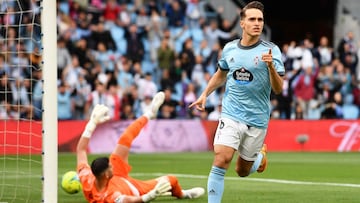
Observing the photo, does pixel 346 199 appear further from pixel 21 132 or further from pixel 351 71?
pixel 351 71

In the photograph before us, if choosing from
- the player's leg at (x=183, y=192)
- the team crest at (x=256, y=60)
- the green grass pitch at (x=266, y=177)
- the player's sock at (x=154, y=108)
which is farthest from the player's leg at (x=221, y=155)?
the player's sock at (x=154, y=108)

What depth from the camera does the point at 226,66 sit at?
1098cm

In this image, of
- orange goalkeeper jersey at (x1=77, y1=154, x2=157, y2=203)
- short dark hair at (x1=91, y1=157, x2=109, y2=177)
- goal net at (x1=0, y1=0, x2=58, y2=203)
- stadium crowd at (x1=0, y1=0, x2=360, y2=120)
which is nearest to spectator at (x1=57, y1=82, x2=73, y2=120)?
stadium crowd at (x1=0, y1=0, x2=360, y2=120)

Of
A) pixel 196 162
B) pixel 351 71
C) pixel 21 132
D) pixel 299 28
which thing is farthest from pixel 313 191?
pixel 299 28

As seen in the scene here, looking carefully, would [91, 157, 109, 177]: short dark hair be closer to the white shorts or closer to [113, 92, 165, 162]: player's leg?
[113, 92, 165, 162]: player's leg

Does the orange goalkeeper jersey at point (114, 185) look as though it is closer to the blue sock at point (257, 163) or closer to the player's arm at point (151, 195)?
the player's arm at point (151, 195)

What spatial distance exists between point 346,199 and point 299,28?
24146 mm

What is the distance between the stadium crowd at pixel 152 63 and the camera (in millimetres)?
26375

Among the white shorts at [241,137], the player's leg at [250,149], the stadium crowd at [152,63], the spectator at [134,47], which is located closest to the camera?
the white shorts at [241,137]

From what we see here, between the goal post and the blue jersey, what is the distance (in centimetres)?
198

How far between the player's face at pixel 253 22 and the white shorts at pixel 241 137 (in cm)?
102

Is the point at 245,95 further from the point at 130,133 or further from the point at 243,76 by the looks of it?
the point at 130,133

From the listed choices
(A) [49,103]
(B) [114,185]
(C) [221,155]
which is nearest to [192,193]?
(B) [114,185]

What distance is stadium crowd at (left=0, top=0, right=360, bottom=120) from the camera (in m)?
26.4
